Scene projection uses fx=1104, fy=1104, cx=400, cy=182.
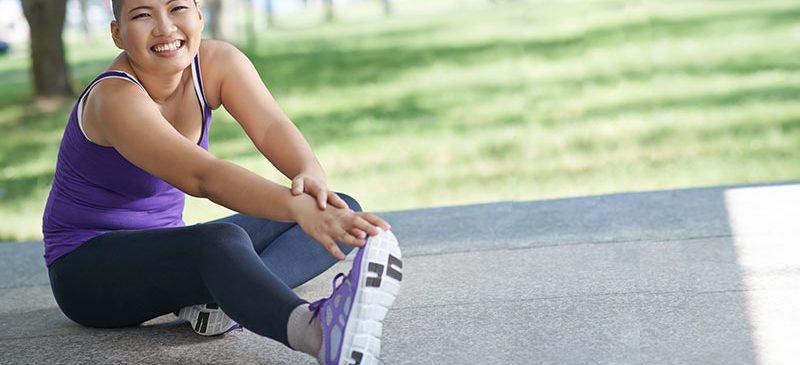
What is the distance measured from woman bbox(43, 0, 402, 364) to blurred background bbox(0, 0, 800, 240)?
9.86 ft

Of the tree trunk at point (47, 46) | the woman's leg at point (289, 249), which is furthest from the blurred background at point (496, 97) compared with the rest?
the woman's leg at point (289, 249)

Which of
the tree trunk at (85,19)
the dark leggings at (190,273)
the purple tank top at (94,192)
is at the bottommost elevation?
the dark leggings at (190,273)

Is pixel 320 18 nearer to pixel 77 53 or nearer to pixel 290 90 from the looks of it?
pixel 77 53

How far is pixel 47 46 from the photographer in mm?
9742

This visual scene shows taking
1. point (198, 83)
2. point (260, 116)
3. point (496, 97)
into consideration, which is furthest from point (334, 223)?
point (496, 97)

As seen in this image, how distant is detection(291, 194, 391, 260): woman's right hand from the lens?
6.90ft

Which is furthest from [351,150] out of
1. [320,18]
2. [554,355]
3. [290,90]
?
[320,18]

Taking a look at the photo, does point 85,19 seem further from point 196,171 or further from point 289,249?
point 196,171

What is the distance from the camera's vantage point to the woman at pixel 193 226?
2146 mm

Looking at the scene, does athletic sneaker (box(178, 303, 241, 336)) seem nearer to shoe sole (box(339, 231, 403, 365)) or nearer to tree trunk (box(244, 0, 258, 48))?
shoe sole (box(339, 231, 403, 365))

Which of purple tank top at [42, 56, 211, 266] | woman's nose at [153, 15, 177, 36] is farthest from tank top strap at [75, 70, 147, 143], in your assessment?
woman's nose at [153, 15, 177, 36]

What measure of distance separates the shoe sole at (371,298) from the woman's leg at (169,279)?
17 cm

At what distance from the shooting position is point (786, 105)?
25.9ft

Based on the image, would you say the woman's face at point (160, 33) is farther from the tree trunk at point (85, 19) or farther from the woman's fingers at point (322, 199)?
the tree trunk at point (85, 19)
